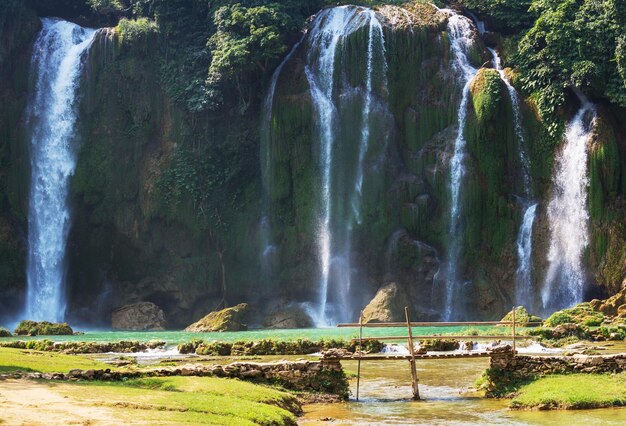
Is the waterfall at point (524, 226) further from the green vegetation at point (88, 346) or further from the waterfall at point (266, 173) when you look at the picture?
the green vegetation at point (88, 346)

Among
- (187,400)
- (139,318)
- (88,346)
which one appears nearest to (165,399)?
(187,400)

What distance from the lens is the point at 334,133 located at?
54.9 m

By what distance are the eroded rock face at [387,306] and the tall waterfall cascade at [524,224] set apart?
6446 mm

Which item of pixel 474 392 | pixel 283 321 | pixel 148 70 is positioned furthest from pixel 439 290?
pixel 474 392

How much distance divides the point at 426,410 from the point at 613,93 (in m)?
33.7

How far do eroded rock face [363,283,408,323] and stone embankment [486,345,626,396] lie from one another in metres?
24.9

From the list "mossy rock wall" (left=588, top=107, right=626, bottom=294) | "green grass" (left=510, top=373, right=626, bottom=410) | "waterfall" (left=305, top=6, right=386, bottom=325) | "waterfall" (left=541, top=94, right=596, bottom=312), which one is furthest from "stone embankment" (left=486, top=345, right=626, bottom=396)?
"waterfall" (left=305, top=6, right=386, bottom=325)

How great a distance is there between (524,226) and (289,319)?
45.2ft

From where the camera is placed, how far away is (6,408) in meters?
14.5

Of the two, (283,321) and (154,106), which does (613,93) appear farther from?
(154,106)

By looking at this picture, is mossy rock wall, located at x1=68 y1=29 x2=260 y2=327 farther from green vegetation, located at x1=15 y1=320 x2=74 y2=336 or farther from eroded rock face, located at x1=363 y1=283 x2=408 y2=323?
eroded rock face, located at x1=363 y1=283 x2=408 y2=323

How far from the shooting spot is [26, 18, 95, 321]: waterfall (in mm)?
55188

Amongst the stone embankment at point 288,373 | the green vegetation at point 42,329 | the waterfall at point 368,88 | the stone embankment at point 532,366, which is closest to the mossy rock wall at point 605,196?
the waterfall at point 368,88

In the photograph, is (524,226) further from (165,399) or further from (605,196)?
(165,399)
